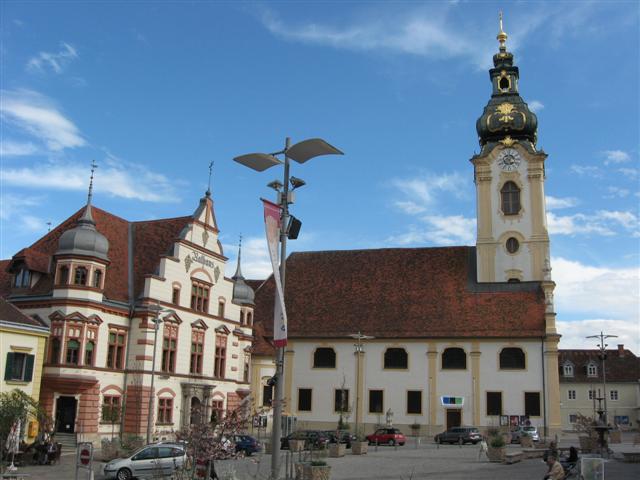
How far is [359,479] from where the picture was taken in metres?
24.7

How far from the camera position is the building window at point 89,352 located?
38031mm

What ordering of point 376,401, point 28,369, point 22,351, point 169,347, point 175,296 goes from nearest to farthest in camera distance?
point 22,351
point 28,369
point 169,347
point 175,296
point 376,401

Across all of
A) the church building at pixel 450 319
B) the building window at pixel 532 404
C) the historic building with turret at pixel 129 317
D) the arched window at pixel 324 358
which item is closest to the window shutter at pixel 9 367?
the historic building with turret at pixel 129 317

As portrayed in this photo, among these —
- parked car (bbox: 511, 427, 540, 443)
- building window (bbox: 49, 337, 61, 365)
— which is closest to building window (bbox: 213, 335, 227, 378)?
building window (bbox: 49, 337, 61, 365)

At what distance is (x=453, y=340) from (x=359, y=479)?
31.8 m

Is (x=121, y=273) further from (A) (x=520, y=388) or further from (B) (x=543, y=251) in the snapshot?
(B) (x=543, y=251)

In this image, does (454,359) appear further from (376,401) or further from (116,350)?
(116,350)

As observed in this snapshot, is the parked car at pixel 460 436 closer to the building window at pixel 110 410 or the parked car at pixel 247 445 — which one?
the parked car at pixel 247 445

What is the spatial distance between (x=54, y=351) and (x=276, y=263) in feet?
79.7

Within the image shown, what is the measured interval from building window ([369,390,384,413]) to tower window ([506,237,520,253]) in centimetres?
1687

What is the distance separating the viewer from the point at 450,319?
5641 centimetres

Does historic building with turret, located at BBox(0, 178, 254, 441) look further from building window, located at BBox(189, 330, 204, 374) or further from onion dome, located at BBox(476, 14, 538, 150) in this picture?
onion dome, located at BBox(476, 14, 538, 150)

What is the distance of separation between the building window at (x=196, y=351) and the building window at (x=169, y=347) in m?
1.88

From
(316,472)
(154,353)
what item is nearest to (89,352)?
(154,353)
